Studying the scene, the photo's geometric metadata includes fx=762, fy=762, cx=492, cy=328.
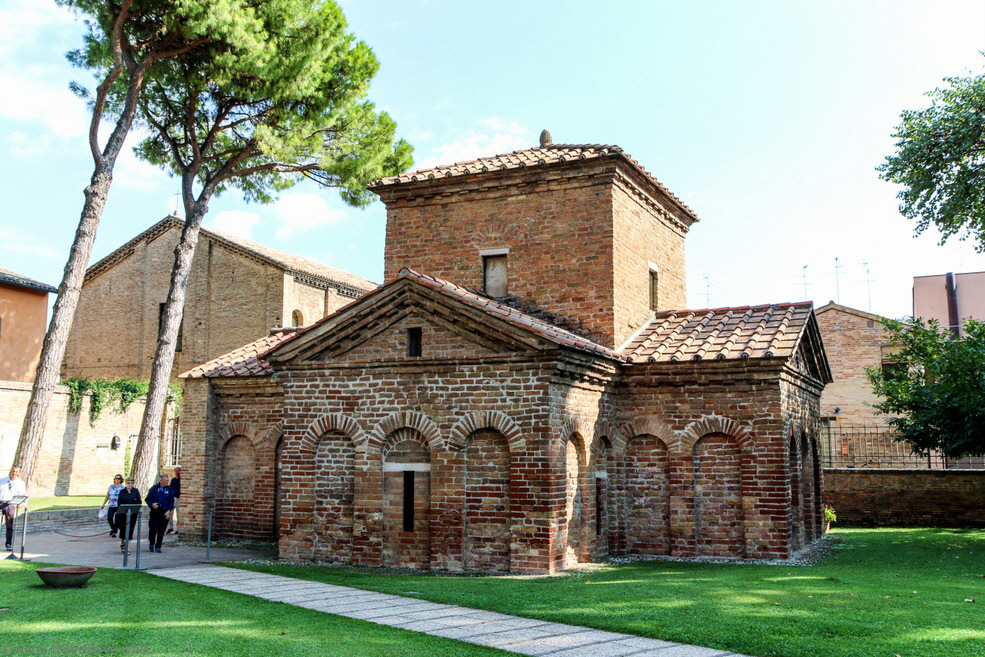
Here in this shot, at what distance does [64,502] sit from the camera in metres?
20.9

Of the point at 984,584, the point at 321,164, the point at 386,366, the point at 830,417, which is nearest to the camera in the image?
the point at 984,584

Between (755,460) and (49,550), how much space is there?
12046 mm

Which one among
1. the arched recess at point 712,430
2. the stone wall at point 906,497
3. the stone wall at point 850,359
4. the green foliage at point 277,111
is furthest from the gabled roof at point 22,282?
the stone wall at point 850,359

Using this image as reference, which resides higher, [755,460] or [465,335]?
[465,335]

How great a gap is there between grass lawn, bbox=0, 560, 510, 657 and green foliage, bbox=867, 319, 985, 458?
11669mm

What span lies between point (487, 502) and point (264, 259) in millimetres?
19558

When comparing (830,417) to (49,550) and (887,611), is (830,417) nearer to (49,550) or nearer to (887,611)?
(887,611)

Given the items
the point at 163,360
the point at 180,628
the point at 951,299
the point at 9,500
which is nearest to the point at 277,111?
the point at 163,360

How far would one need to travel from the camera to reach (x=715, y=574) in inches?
397

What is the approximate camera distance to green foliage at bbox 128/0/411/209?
1733 centimetres

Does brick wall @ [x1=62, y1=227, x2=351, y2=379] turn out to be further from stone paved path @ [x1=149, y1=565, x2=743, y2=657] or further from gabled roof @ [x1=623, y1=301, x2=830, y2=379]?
stone paved path @ [x1=149, y1=565, x2=743, y2=657]

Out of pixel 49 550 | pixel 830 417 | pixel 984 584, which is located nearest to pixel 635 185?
pixel 984 584

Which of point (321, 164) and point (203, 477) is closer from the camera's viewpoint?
point (203, 477)

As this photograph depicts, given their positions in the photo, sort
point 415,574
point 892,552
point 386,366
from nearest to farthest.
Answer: point 415,574
point 386,366
point 892,552
